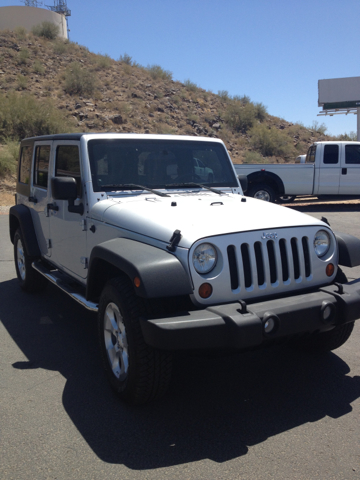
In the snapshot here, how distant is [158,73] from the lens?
40.5m

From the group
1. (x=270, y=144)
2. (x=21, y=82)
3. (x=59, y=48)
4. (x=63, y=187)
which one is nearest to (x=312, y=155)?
(x=63, y=187)

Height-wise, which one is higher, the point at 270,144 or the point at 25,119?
the point at 25,119

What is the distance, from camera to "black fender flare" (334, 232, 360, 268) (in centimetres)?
366

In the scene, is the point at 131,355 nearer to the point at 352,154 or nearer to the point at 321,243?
the point at 321,243

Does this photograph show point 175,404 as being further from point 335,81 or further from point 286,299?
point 335,81

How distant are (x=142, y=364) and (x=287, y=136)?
3512 centimetres

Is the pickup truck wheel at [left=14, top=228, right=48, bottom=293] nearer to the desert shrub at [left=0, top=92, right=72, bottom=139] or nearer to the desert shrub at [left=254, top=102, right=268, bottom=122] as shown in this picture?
the desert shrub at [left=0, top=92, right=72, bottom=139]

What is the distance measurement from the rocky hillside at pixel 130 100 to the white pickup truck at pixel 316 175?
1522 cm

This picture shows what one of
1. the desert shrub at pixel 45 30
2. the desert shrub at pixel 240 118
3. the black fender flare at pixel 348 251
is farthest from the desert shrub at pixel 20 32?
the black fender flare at pixel 348 251

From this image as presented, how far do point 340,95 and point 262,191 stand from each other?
19175 millimetres

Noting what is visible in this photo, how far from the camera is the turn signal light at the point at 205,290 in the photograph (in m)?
3.04

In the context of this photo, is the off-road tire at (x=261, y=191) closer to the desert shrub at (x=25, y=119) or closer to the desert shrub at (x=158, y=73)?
the desert shrub at (x=25, y=119)

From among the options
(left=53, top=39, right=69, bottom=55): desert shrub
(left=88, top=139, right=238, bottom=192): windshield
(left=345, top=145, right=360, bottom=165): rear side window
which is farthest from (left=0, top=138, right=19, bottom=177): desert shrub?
(left=53, top=39, right=69, bottom=55): desert shrub

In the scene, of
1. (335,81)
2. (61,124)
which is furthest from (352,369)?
(335,81)
